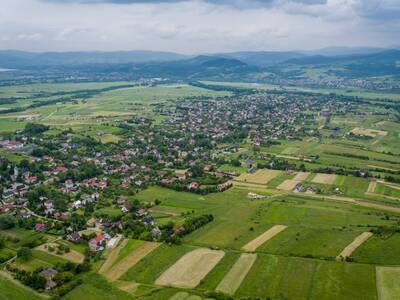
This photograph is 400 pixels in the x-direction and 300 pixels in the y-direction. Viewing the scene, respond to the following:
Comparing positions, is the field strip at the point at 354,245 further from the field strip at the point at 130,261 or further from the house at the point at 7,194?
the house at the point at 7,194

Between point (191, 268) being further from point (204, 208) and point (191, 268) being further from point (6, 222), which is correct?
point (6, 222)

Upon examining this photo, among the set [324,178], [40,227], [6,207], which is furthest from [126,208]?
[324,178]

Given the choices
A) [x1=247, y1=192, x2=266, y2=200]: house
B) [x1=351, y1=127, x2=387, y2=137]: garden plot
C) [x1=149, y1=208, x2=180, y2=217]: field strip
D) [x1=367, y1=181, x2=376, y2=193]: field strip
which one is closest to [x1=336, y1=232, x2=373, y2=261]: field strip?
[x1=247, y1=192, x2=266, y2=200]: house

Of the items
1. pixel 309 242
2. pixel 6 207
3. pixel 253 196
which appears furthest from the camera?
pixel 253 196

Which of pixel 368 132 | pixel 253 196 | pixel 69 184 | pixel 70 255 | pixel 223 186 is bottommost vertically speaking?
pixel 70 255

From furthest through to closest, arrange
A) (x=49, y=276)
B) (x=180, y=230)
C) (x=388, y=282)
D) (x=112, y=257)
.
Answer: (x=180, y=230) < (x=112, y=257) < (x=49, y=276) < (x=388, y=282)

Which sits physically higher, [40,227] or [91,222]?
[40,227]
